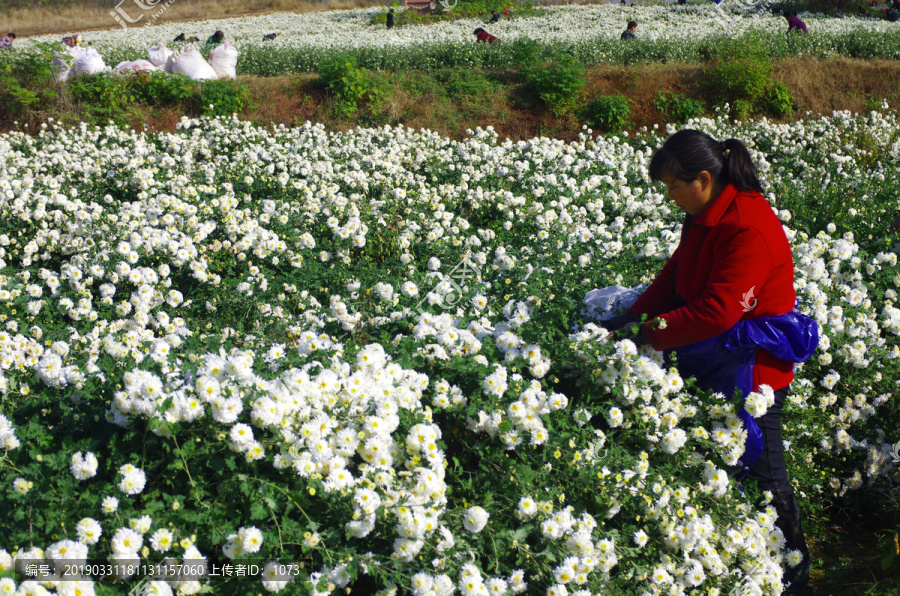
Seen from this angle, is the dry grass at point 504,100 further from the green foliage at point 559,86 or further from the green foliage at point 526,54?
the green foliage at point 526,54

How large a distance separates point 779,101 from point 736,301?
37.4ft

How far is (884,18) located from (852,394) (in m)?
28.0

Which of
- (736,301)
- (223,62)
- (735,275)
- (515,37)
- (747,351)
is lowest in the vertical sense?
(747,351)

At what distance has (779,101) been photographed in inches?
466

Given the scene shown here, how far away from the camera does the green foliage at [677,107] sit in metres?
11.5

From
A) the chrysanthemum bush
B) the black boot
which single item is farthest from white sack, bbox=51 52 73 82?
the black boot

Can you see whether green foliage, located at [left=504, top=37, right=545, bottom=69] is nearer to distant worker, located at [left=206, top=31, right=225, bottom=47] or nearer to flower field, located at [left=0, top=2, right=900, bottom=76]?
flower field, located at [left=0, top=2, right=900, bottom=76]

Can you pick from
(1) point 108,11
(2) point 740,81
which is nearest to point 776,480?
(2) point 740,81

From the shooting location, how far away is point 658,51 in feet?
47.6

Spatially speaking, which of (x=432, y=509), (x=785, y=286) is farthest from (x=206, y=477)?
(x=785, y=286)

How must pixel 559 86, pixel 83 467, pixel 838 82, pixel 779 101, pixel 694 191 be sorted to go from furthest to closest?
pixel 838 82 → pixel 779 101 → pixel 559 86 → pixel 694 191 → pixel 83 467

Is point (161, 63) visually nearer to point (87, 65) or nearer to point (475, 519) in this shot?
point (87, 65)

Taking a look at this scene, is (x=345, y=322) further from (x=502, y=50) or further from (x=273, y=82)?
(x=502, y=50)

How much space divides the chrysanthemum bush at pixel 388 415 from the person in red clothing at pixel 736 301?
132mm
